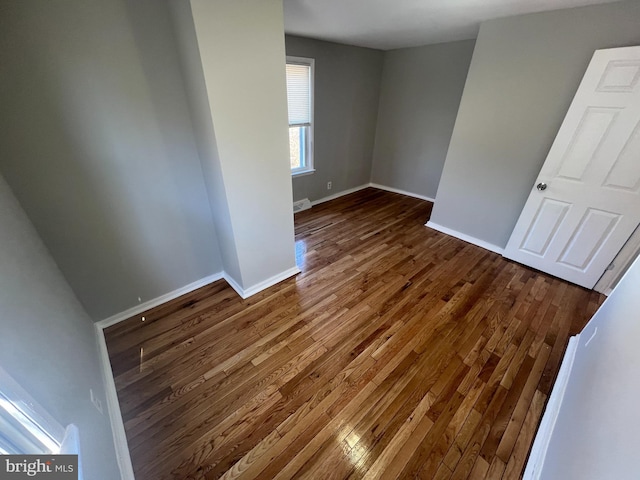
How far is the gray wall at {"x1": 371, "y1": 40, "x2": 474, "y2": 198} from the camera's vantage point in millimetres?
3404

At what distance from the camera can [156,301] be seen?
2086 mm

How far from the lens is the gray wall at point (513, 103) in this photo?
6.21 feet

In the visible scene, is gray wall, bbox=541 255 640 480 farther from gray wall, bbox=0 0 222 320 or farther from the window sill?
the window sill

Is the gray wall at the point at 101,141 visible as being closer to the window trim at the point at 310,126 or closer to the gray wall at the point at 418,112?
the window trim at the point at 310,126

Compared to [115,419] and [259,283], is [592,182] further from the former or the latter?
[115,419]

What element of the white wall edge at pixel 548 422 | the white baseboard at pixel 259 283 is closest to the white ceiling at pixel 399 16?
the white baseboard at pixel 259 283

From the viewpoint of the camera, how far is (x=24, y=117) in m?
1.27

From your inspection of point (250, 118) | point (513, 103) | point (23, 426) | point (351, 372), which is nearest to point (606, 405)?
point (351, 372)

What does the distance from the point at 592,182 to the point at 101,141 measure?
371cm

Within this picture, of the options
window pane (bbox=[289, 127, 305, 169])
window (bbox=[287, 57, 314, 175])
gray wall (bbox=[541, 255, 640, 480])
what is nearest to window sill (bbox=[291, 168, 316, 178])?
window (bbox=[287, 57, 314, 175])

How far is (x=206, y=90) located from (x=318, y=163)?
254 centimetres

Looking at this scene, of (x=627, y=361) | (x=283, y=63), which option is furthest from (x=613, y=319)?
(x=283, y=63)

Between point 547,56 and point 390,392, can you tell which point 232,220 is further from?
point 547,56

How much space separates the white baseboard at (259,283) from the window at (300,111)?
1549 mm
